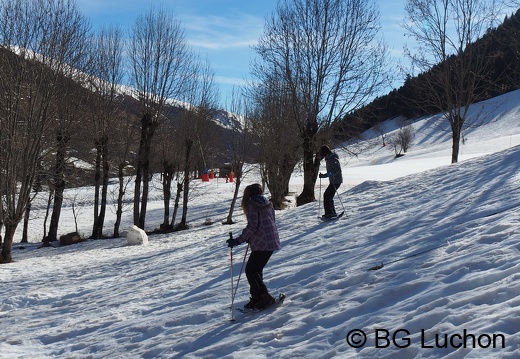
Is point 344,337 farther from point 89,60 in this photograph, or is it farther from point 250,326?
point 89,60

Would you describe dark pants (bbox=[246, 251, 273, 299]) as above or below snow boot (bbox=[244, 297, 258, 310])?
above

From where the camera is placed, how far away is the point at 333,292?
6828 millimetres

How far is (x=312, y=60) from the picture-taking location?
2238cm

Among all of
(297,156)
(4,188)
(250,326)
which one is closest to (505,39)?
(297,156)

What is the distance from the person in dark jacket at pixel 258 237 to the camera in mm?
6836

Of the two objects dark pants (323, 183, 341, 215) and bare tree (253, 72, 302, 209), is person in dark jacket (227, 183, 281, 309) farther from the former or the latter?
bare tree (253, 72, 302, 209)

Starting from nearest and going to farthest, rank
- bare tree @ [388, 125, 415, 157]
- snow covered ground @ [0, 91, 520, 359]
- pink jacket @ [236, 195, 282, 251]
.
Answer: snow covered ground @ [0, 91, 520, 359] < pink jacket @ [236, 195, 282, 251] < bare tree @ [388, 125, 415, 157]

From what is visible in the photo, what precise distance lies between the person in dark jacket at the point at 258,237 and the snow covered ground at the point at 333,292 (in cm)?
25

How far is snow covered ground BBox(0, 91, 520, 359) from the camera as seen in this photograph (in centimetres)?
494

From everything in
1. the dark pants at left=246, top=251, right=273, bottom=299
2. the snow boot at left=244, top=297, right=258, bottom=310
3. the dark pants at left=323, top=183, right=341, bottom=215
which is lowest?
the snow boot at left=244, top=297, right=258, bottom=310

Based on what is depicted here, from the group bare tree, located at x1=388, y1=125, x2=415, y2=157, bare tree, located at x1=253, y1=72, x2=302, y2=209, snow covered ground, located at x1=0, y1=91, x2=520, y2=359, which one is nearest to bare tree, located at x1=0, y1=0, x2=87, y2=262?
snow covered ground, located at x1=0, y1=91, x2=520, y2=359

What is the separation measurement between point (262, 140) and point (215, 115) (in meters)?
9.13

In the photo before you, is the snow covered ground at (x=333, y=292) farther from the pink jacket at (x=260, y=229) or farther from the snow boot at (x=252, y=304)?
the pink jacket at (x=260, y=229)

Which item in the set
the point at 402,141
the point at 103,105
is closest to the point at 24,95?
the point at 103,105
